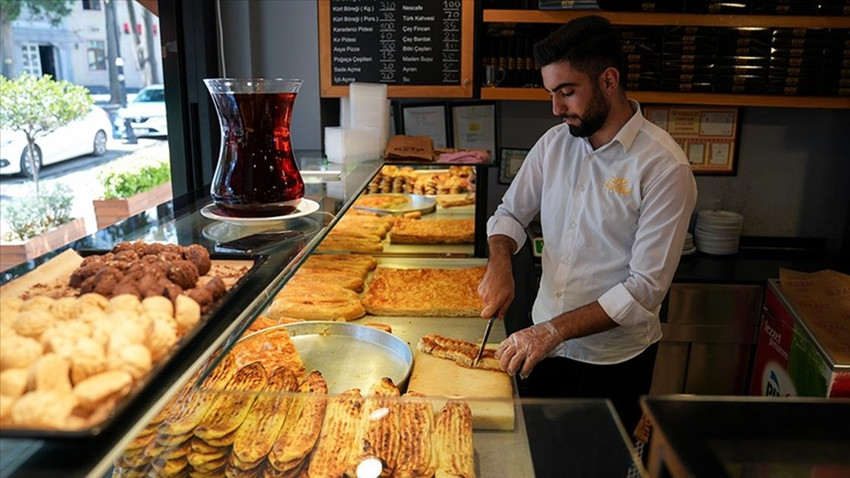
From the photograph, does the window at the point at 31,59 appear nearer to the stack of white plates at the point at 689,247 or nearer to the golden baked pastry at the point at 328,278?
the golden baked pastry at the point at 328,278

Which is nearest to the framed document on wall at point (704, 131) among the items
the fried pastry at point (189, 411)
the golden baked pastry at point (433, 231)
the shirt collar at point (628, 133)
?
the golden baked pastry at point (433, 231)

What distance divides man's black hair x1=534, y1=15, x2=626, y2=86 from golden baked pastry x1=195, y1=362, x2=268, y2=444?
152cm

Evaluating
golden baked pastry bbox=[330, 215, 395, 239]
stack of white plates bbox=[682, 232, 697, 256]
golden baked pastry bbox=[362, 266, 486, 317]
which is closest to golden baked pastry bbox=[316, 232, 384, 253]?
golden baked pastry bbox=[330, 215, 395, 239]

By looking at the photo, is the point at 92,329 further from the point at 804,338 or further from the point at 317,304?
the point at 804,338

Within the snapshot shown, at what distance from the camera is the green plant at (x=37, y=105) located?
2332mm

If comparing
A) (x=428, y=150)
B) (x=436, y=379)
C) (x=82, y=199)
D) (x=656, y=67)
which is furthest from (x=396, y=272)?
(x=656, y=67)

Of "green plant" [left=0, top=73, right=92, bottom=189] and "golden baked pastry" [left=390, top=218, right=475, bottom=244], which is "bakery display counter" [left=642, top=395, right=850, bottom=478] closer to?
"golden baked pastry" [left=390, top=218, right=475, bottom=244]

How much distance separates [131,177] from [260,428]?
6.60 ft

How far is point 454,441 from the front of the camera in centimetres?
158

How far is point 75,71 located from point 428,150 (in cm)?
156

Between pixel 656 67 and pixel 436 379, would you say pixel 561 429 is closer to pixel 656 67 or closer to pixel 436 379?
pixel 436 379

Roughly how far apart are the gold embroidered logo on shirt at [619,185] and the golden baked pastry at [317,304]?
1.13 m

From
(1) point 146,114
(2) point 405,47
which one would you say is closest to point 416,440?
(1) point 146,114

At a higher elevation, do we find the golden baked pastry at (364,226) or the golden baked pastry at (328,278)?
the golden baked pastry at (364,226)
